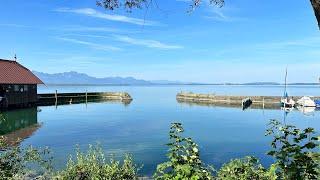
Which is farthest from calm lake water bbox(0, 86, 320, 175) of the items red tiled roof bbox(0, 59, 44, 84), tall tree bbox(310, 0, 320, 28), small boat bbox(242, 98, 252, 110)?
small boat bbox(242, 98, 252, 110)

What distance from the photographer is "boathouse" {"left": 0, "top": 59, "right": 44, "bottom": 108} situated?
178 ft

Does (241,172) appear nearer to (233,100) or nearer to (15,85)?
(15,85)

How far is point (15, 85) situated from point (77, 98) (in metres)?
29.7

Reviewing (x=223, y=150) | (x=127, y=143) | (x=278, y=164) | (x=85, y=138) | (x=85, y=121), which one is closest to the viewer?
(x=278, y=164)

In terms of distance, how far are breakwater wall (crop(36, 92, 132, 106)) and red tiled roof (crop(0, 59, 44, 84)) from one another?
28.2 feet

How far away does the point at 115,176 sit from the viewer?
10.3 metres

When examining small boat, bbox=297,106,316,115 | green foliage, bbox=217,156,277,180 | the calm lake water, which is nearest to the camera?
green foliage, bbox=217,156,277,180

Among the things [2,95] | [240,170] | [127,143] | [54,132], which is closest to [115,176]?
[240,170]

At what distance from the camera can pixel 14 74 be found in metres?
58.2

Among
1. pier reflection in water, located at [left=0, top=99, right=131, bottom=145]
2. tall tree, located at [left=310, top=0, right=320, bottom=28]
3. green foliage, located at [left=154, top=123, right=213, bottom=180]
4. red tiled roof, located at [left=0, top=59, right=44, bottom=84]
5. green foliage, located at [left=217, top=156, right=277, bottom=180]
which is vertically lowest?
pier reflection in water, located at [left=0, top=99, right=131, bottom=145]

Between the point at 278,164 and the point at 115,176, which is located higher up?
the point at 278,164

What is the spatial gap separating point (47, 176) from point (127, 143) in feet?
58.2

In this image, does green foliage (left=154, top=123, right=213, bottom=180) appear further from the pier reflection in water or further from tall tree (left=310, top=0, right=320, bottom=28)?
the pier reflection in water

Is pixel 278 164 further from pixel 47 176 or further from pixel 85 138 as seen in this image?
pixel 85 138
